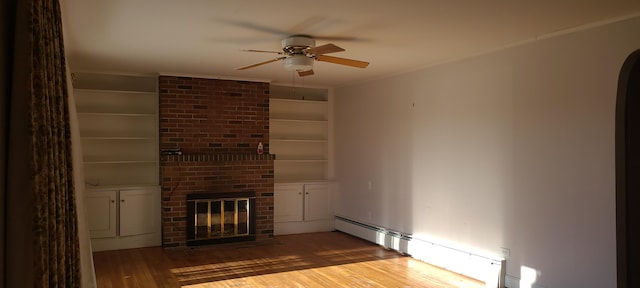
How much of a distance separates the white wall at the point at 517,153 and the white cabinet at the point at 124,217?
10.1 feet

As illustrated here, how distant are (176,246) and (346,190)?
2.62 meters

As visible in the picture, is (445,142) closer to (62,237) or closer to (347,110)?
(347,110)

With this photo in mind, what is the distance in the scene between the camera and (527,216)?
13.6 feet

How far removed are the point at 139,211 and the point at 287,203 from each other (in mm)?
2122

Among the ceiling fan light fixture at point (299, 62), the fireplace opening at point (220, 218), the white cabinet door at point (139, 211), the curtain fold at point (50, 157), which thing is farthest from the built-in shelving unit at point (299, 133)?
the curtain fold at point (50, 157)

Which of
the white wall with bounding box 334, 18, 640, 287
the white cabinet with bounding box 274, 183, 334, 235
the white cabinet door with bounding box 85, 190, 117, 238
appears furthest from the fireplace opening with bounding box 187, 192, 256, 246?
the white wall with bounding box 334, 18, 640, 287

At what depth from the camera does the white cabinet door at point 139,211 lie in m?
5.98

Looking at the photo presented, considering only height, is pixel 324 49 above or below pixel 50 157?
above

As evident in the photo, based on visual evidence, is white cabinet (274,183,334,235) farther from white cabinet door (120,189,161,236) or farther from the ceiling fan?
the ceiling fan

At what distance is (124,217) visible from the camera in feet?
19.6

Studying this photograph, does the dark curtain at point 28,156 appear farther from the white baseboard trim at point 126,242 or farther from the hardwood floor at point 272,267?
the white baseboard trim at point 126,242

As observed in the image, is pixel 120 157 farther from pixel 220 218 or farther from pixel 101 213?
pixel 220 218

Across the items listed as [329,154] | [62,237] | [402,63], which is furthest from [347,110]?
[62,237]

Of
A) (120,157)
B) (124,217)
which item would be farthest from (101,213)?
(120,157)
